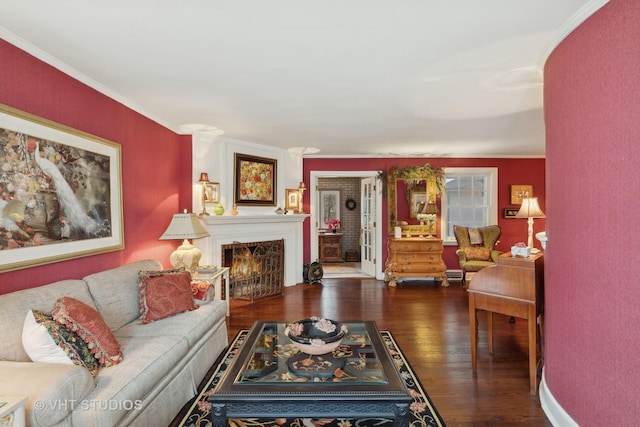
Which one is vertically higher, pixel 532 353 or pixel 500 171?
pixel 500 171

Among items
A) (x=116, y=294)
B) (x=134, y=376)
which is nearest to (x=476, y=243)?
(x=116, y=294)

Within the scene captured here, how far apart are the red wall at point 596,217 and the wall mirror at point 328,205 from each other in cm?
698

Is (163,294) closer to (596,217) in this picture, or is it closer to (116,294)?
(116,294)

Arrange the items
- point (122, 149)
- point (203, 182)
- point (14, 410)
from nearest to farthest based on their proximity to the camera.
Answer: point (14, 410) < point (122, 149) < point (203, 182)

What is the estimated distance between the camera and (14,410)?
1.26 meters

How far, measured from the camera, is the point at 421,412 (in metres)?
2.26

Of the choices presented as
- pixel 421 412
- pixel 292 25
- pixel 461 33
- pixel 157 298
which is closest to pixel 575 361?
pixel 421 412

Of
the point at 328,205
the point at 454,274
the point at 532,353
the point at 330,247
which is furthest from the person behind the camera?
the point at 328,205

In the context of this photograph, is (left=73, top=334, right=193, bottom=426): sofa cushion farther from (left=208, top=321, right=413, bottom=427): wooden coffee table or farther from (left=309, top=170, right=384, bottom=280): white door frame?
(left=309, top=170, right=384, bottom=280): white door frame

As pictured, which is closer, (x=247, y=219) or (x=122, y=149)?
(x=122, y=149)

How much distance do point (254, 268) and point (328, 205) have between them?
4.23m

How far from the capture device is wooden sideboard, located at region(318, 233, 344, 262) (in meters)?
8.53

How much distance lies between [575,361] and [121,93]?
12.7 feet

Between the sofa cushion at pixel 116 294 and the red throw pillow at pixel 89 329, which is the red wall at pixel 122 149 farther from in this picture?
the red throw pillow at pixel 89 329
